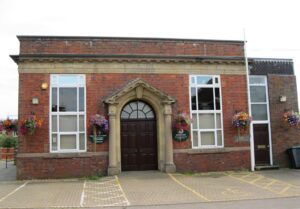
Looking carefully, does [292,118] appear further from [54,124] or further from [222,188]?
[54,124]

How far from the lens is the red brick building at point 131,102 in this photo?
47.9ft

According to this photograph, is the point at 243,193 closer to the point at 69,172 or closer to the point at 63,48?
the point at 69,172

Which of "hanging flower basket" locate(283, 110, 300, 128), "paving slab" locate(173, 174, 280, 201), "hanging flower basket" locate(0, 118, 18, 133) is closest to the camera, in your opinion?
"paving slab" locate(173, 174, 280, 201)

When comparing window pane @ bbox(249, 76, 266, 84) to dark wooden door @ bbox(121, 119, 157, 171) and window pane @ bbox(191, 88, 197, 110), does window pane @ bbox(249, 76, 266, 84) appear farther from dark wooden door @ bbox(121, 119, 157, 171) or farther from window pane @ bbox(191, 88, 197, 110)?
dark wooden door @ bbox(121, 119, 157, 171)

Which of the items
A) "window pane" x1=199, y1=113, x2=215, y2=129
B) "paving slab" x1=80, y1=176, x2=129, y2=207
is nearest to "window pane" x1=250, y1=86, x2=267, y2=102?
"window pane" x1=199, y1=113, x2=215, y2=129

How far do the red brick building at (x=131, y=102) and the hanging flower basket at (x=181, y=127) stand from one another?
0.22 meters

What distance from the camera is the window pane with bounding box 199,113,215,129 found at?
51.8 ft

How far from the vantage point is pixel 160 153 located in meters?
15.1

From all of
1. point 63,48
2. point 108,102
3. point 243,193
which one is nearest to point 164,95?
point 108,102

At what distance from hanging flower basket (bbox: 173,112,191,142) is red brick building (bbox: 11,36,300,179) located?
0.22 meters

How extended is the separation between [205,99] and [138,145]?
366 cm

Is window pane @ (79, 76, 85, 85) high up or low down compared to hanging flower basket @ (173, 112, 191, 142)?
up

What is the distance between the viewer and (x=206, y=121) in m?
15.8

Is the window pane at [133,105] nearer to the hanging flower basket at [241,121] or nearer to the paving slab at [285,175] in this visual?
the hanging flower basket at [241,121]
